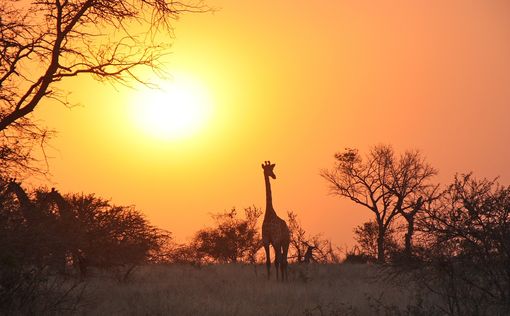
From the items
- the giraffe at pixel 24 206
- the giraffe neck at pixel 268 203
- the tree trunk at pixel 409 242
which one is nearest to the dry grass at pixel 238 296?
the tree trunk at pixel 409 242

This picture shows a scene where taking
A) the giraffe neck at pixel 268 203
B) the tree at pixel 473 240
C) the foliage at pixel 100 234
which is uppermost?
the giraffe neck at pixel 268 203

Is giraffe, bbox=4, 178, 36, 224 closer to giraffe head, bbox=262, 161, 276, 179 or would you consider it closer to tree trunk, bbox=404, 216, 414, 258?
tree trunk, bbox=404, 216, 414, 258

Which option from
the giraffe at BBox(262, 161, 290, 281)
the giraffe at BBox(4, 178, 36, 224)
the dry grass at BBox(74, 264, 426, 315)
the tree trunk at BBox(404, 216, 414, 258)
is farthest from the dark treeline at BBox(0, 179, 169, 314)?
the giraffe at BBox(262, 161, 290, 281)

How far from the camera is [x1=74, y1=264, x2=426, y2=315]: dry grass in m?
13.9

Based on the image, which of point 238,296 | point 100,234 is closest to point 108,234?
point 100,234

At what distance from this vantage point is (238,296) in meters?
17.6

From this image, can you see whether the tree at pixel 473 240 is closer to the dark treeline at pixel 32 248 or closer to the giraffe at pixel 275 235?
the dark treeline at pixel 32 248

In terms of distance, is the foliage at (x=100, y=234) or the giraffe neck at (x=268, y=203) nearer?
the foliage at (x=100, y=234)

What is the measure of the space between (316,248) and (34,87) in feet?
96.3

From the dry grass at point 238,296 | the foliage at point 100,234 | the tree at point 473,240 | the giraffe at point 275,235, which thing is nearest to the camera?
the tree at point 473,240

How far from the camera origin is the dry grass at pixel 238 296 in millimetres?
13914

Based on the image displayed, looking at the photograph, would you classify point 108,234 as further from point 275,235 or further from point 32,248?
point 32,248

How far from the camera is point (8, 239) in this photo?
10555 millimetres

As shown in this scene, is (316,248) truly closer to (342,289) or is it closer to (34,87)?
(342,289)
